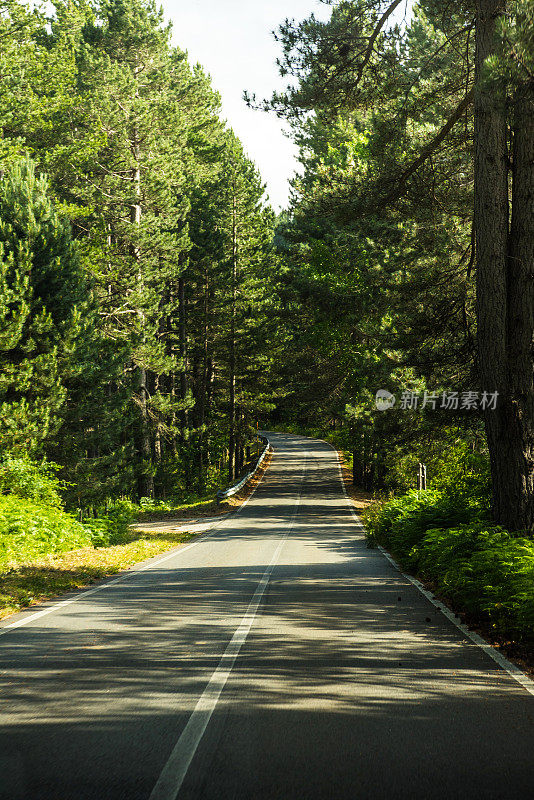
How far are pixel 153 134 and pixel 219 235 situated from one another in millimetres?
11082

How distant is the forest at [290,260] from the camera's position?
9.85 metres

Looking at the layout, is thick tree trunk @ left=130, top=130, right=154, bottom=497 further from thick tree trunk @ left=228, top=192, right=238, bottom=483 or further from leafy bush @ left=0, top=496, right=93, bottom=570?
leafy bush @ left=0, top=496, right=93, bottom=570

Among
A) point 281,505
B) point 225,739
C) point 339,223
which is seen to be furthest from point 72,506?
point 225,739

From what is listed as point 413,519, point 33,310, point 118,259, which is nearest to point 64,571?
point 413,519

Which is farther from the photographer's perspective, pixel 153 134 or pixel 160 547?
pixel 153 134

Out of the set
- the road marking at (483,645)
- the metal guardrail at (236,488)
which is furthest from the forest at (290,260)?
the metal guardrail at (236,488)

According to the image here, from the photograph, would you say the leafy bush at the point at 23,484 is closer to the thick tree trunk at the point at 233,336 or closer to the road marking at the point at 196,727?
the road marking at the point at 196,727

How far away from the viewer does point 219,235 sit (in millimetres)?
42406

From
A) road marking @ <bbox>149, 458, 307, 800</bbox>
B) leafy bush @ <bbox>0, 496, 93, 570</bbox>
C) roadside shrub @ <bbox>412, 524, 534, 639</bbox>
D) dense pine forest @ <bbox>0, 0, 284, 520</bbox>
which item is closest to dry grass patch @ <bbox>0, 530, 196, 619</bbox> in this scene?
leafy bush @ <bbox>0, 496, 93, 570</bbox>

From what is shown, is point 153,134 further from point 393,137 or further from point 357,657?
point 357,657

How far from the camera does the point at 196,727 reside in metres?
4.62
